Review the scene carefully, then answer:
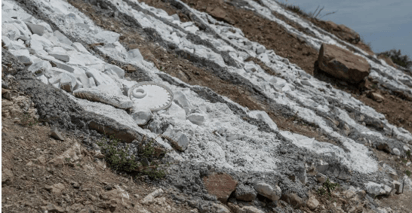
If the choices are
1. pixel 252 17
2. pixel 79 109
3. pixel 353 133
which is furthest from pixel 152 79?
pixel 252 17

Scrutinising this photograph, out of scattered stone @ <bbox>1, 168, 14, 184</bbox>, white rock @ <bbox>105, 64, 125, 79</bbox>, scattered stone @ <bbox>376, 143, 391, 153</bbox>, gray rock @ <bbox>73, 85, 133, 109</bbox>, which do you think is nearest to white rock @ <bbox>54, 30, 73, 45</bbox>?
white rock @ <bbox>105, 64, 125, 79</bbox>

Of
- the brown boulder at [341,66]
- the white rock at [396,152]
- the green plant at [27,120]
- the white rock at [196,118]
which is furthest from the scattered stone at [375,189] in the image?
the green plant at [27,120]

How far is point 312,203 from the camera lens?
4125 mm

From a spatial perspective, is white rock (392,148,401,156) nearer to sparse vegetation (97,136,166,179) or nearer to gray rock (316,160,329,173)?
gray rock (316,160,329,173)

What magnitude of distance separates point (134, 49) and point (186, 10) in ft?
11.7

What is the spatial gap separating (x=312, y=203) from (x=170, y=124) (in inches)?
75.8

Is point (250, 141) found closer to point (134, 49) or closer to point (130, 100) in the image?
point (130, 100)

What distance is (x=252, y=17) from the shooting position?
10.6 m

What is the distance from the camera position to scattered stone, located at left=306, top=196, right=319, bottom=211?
13.4 ft

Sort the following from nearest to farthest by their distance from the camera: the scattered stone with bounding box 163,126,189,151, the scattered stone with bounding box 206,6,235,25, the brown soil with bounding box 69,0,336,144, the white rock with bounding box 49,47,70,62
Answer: the scattered stone with bounding box 163,126,189,151 → the white rock with bounding box 49,47,70,62 → the brown soil with bounding box 69,0,336,144 → the scattered stone with bounding box 206,6,235,25

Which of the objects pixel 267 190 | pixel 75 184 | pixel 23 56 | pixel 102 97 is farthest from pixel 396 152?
pixel 23 56

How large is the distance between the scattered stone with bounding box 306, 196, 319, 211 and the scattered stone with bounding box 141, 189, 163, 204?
1855mm

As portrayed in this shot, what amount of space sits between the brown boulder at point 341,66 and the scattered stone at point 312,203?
5.47m

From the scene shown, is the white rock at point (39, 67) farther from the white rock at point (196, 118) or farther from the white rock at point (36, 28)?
the white rock at point (196, 118)
